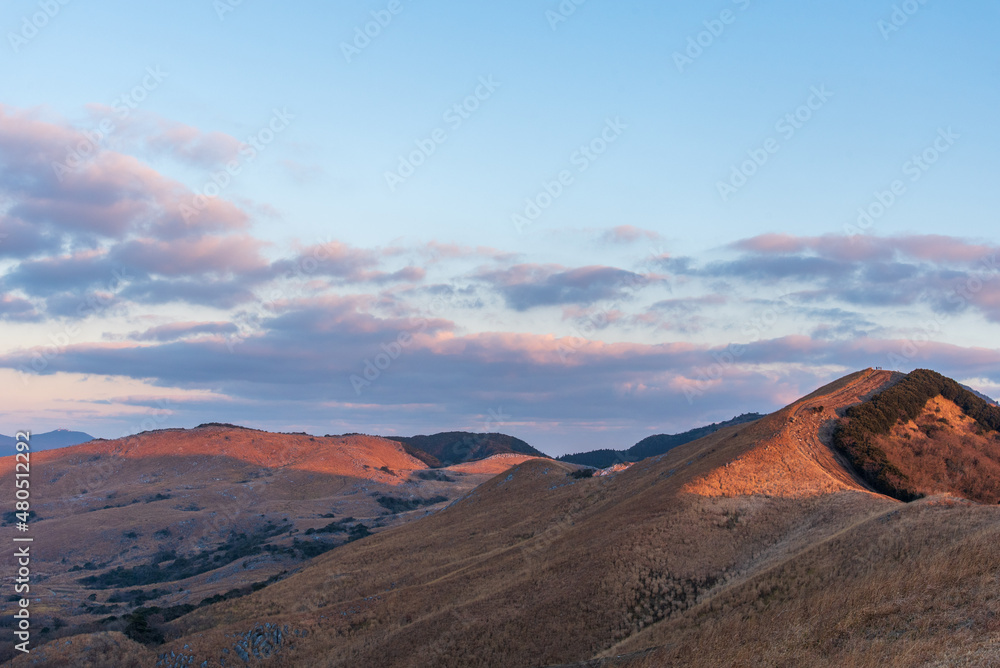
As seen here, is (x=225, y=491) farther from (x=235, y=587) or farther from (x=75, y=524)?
(x=235, y=587)

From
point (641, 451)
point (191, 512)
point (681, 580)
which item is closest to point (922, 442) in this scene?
point (681, 580)

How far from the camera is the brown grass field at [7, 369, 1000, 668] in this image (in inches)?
764

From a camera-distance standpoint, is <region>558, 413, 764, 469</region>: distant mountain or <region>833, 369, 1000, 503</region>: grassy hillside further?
<region>558, 413, 764, 469</region>: distant mountain

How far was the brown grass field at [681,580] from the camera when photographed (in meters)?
19.4

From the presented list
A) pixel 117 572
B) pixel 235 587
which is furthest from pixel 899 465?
pixel 117 572

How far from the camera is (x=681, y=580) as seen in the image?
107 ft

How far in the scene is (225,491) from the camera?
375 ft

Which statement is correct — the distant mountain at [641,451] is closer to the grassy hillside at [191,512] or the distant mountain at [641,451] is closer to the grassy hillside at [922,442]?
the grassy hillside at [191,512]

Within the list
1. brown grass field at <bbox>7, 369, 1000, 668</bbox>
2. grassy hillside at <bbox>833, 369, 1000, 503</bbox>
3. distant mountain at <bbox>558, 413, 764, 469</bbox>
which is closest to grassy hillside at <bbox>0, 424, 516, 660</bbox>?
brown grass field at <bbox>7, 369, 1000, 668</bbox>

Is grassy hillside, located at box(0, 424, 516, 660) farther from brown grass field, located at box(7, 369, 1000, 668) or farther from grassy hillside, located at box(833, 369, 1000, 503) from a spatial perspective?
grassy hillside, located at box(833, 369, 1000, 503)

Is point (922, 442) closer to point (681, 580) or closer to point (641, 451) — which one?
point (681, 580)

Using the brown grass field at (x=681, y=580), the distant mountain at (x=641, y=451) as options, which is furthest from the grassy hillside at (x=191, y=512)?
the distant mountain at (x=641, y=451)

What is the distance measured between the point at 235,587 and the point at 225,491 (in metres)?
56.7

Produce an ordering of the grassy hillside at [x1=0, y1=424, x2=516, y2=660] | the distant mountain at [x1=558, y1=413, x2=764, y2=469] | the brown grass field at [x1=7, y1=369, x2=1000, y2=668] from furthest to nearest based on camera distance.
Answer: the distant mountain at [x1=558, y1=413, x2=764, y2=469] → the grassy hillside at [x1=0, y1=424, x2=516, y2=660] → the brown grass field at [x1=7, y1=369, x2=1000, y2=668]
